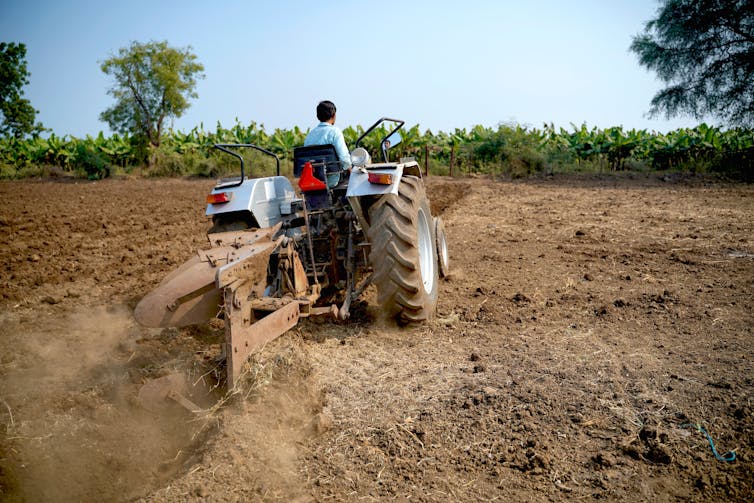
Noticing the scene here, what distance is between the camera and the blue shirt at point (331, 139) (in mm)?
4680

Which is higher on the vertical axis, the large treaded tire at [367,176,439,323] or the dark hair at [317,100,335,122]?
the dark hair at [317,100,335,122]

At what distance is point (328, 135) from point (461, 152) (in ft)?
47.1

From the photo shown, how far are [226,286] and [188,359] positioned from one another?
39.8 inches

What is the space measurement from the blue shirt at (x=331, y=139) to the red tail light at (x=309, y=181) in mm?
311

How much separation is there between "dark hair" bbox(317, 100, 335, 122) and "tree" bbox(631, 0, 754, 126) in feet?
61.0

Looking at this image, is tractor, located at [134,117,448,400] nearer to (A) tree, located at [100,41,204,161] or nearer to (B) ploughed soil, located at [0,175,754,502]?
(B) ploughed soil, located at [0,175,754,502]

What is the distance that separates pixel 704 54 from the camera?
61.8 feet

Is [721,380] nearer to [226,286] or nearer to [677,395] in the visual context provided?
[677,395]

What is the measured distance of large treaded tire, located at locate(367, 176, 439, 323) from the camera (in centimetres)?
400

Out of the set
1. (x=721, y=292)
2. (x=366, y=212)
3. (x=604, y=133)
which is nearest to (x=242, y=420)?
(x=366, y=212)

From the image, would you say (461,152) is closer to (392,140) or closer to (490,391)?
(392,140)

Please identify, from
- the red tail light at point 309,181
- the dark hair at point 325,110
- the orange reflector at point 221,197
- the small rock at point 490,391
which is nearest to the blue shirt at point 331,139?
the dark hair at point 325,110

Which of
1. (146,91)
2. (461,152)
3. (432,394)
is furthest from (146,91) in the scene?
(432,394)

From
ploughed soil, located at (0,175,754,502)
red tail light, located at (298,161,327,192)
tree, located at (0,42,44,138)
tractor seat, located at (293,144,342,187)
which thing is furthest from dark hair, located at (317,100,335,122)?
tree, located at (0,42,44,138)
